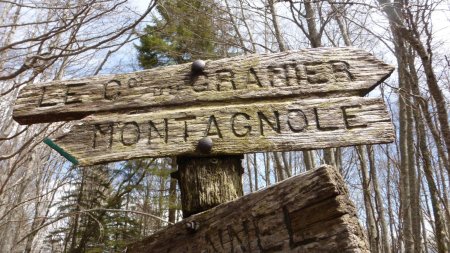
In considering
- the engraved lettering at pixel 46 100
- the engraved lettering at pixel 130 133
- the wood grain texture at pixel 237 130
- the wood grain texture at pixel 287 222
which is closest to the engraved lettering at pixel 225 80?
the wood grain texture at pixel 237 130

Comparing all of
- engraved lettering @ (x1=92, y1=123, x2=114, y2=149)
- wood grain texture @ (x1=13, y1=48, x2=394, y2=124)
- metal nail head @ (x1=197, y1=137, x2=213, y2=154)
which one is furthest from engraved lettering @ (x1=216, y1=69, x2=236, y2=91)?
engraved lettering @ (x1=92, y1=123, x2=114, y2=149)

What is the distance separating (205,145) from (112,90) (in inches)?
20.6

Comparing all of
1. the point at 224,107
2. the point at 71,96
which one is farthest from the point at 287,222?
the point at 71,96

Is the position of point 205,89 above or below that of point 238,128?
above

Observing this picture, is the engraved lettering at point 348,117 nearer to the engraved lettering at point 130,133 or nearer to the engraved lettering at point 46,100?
the engraved lettering at point 130,133

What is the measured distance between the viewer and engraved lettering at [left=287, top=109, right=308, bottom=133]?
4.72 feet

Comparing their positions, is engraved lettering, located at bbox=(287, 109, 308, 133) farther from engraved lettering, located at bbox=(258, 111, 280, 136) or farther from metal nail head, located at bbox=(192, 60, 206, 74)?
metal nail head, located at bbox=(192, 60, 206, 74)

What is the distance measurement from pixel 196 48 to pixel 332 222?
7.59m

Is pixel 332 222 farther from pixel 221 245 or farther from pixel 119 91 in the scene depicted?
pixel 119 91

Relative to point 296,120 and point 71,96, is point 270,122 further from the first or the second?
point 71,96

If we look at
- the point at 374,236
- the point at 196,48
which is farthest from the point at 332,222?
the point at 196,48

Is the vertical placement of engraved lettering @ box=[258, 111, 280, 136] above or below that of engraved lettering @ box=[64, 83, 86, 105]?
below

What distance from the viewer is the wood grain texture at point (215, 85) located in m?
1.54

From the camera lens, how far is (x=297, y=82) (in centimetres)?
156
